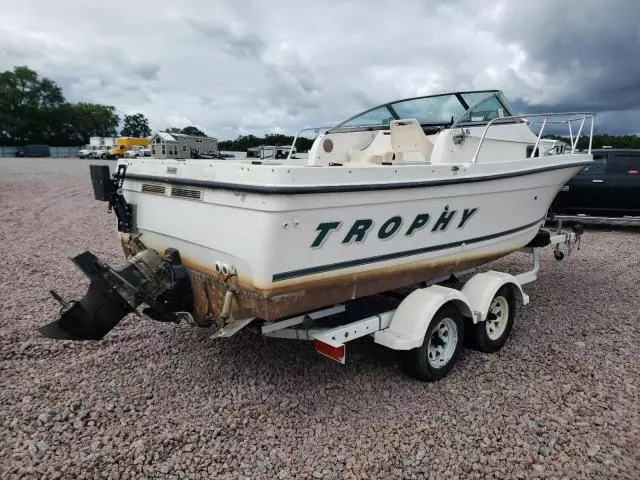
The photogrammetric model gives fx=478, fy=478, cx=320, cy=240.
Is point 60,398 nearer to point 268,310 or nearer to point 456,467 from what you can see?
point 268,310

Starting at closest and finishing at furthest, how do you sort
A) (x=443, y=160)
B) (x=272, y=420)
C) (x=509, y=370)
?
(x=272, y=420), (x=509, y=370), (x=443, y=160)

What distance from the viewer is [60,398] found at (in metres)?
3.25

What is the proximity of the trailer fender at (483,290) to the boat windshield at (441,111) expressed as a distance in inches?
60.0

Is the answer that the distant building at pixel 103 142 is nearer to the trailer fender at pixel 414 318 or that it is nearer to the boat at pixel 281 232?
the boat at pixel 281 232

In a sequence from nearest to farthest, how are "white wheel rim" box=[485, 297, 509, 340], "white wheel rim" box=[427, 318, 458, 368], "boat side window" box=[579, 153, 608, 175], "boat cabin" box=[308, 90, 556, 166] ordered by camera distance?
"white wheel rim" box=[427, 318, 458, 368] < "white wheel rim" box=[485, 297, 509, 340] < "boat cabin" box=[308, 90, 556, 166] < "boat side window" box=[579, 153, 608, 175]

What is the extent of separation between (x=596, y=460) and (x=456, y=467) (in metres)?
0.83

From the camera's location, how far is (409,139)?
4.71 m

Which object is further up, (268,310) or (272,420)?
(268,310)

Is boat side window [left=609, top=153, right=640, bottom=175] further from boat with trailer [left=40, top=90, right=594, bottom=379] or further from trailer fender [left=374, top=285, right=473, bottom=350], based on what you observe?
trailer fender [left=374, top=285, right=473, bottom=350]

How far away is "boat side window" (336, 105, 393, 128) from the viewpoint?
5285 mm

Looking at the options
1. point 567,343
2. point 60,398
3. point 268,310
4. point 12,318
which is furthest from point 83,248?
point 567,343

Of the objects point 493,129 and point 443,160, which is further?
point 493,129

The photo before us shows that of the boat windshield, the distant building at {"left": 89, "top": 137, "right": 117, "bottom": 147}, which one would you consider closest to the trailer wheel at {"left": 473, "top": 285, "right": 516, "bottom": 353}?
the boat windshield

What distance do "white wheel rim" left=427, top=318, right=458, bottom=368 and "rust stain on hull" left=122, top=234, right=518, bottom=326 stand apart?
404 millimetres
